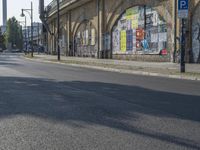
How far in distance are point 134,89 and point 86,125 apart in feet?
23.5

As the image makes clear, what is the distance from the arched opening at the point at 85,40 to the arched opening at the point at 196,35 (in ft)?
73.5

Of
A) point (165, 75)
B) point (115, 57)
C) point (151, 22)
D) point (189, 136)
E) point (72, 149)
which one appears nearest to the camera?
point (72, 149)

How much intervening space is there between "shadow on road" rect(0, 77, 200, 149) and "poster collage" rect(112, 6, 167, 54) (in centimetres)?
2314

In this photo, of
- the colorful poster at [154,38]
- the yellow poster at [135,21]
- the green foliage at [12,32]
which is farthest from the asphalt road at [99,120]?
the green foliage at [12,32]

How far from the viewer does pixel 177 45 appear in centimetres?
3409

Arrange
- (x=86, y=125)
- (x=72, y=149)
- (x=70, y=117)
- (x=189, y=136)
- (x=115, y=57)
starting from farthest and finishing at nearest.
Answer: (x=115, y=57) → (x=70, y=117) → (x=86, y=125) → (x=189, y=136) → (x=72, y=149)

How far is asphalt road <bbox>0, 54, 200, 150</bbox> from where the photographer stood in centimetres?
707

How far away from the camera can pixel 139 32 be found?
42.3 m

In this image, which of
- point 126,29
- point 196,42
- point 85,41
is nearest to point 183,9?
point 196,42

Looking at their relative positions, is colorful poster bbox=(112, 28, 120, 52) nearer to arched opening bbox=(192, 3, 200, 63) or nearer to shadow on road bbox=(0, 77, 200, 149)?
arched opening bbox=(192, 3, 200, 63)

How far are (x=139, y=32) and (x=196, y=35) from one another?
400 inches

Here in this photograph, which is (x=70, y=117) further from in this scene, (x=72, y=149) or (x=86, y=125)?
(x=72, y=149)

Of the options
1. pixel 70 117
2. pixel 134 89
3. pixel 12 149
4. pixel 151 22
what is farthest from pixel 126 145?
pixel 151 22

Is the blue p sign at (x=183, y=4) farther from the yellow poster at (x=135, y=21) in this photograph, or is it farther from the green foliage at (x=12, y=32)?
the green foliage at (x=12, y=32)
